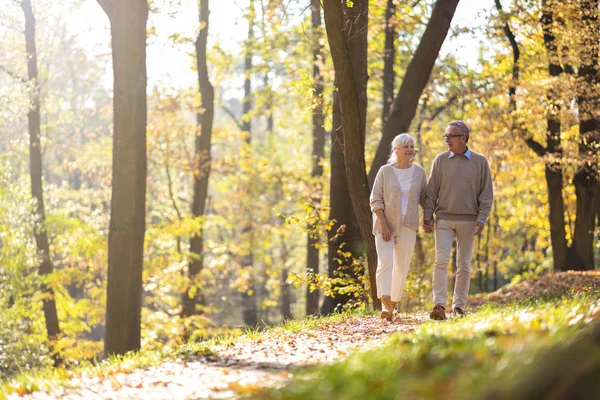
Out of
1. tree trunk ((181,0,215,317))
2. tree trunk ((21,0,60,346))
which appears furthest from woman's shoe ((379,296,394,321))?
tree trunk ((21,0,60,346))

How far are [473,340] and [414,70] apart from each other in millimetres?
9329

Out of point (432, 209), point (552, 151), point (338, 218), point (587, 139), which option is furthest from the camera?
point (552, 151)

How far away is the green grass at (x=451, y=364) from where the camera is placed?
3312mm

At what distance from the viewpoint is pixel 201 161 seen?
22.6 metres

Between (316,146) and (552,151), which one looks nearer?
(552,151)

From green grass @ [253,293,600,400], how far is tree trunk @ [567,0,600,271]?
12388 mm

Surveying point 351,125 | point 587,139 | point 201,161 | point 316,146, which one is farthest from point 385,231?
point 316,146

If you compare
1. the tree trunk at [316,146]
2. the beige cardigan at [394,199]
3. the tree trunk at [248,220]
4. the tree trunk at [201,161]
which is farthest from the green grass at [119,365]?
Result: the tree trunk at [201,161]

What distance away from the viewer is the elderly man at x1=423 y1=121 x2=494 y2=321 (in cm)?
910

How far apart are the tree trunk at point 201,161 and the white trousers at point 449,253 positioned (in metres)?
12.8

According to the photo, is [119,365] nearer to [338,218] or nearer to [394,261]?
[394,261]

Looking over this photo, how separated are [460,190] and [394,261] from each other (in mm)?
1125

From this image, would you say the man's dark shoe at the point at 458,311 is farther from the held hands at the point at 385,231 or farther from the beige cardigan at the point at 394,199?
the held hands at the point at 385,231

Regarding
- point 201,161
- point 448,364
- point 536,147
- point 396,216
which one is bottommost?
point 448,364
